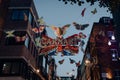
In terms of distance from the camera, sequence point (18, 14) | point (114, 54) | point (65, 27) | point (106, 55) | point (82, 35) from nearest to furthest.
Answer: point (65, 27) → point (82, 35) → point (18, 14) → point (106, 55) → point (114, 54)

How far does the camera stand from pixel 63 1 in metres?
12.7

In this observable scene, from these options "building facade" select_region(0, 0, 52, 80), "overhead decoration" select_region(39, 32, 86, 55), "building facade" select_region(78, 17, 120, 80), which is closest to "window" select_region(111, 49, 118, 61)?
"building facade" select_region(78, 17, 120, 80)

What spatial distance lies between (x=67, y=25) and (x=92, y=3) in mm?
Answer: 6630

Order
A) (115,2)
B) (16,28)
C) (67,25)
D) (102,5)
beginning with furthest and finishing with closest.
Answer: (16,28)
(67,25)
(102,5)
(115,2)

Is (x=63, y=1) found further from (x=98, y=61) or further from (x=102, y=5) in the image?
(x=98, y=61)

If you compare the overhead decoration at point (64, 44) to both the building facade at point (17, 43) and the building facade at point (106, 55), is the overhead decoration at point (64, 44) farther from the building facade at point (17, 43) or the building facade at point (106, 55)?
the building facade at point (106, 55)

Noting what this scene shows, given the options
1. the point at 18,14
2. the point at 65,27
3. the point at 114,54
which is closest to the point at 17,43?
the point at 18,14

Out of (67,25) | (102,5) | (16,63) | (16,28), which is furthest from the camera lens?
(16,28)

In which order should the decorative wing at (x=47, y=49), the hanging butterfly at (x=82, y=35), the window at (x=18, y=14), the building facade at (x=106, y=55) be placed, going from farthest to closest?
the building facade at (x=106, y=55), the window at (x=18, y=14), the decorative wing at (x=47, y=49), the hanging butterfly at (x=82, y=35)

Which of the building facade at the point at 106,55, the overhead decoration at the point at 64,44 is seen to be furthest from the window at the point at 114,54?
the overhead decoration at the point at 64,44

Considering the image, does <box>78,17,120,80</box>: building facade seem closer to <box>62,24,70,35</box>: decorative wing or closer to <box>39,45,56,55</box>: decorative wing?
<box>39,45,56,55</box>: decorative wing

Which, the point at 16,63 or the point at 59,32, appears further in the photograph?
the point at 16,63

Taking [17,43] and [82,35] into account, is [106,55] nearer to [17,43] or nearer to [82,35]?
[17,43]

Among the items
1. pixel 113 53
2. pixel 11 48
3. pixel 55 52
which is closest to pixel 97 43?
pixel 113 53
